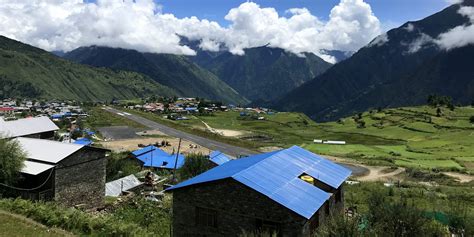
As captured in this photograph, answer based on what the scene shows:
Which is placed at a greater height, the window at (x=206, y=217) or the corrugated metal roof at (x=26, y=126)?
the corrugated metal roof at (x=26, y=126)

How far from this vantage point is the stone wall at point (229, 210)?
24.8m

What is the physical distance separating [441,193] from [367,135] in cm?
9327

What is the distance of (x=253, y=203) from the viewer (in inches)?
1012

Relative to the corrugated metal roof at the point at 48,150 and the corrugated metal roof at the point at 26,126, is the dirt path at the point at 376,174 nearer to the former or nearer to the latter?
the corrugated metal roof at the point at 48,150

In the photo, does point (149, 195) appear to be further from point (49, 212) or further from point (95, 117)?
point (95, 117)

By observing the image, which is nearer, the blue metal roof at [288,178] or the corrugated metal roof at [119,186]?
the blue metal roof at [288,178]

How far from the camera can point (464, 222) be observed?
1139 inches

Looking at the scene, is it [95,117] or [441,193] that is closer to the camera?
[441,193]

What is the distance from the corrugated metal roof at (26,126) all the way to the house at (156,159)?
16.1 metres

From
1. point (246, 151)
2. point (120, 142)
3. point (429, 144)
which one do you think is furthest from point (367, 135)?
point (120, 142)

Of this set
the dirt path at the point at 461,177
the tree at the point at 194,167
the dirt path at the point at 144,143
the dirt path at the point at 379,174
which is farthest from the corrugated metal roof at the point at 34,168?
the dirt path at the point at 461,177

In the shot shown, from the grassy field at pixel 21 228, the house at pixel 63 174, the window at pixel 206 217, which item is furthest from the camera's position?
the house at pixel 63 174

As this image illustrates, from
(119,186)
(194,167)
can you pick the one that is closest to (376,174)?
(194,167)

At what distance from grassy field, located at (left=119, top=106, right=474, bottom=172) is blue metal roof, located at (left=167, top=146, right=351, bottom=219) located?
68.2 meters
